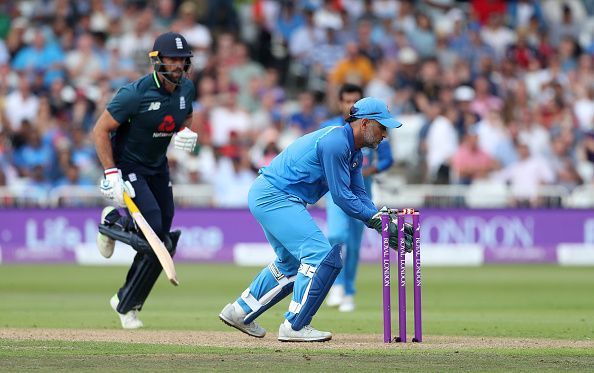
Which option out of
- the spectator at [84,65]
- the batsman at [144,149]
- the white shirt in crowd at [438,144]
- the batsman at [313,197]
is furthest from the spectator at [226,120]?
the batsman at [313,197]

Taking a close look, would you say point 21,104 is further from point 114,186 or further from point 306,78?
point 114,186

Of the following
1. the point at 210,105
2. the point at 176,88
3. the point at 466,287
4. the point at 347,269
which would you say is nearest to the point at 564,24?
the point at 210,105

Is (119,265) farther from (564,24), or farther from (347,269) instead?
(564,24)

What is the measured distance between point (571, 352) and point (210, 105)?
40.5ft

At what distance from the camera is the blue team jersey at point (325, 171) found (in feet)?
28.2

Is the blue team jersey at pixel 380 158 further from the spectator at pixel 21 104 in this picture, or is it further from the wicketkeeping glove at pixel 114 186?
the spectator at pixel 21 104

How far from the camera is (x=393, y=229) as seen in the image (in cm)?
880

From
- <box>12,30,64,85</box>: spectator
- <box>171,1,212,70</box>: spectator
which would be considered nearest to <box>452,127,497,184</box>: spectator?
<box>171,1,212,70</box>: spectator

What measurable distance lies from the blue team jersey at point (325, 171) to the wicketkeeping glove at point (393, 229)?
50 millimetres

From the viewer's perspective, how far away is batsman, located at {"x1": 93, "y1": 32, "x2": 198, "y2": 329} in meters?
9.91

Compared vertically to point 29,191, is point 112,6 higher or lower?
higher

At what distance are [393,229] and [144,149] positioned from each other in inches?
92.6

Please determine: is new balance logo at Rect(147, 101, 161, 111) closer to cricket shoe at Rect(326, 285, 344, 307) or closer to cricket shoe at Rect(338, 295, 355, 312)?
cricket shoe at Rect(338, 295, 355, 312)

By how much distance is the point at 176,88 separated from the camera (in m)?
10.2
